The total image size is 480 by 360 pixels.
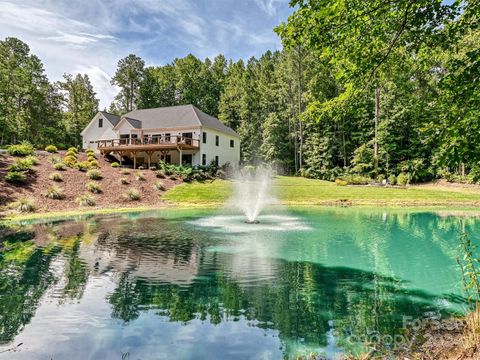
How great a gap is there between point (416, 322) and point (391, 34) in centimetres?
581

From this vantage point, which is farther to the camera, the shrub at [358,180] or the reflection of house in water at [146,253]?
the shrub at [358,180]

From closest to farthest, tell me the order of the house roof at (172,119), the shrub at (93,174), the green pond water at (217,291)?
1. the green pond water at (217,291)
2. the shrub at (93,174)
3. the house roof at (172,119)

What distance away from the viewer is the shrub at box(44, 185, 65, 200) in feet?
76.3

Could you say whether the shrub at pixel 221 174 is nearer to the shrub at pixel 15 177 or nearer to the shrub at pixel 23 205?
the shrub at pixel 15 177

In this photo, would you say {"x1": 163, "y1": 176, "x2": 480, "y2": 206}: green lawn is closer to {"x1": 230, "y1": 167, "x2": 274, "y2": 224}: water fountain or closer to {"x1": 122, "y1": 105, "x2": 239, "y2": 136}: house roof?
{"x1": 230, "y1": 167, "x2": 274, "y2": 224}: water fountain

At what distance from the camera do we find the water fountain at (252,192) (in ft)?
78.4

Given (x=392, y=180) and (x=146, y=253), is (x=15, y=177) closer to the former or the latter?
(x=146, y=253)

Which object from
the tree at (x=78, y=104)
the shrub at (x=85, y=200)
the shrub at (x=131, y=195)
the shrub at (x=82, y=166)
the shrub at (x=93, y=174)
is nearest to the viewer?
the shrub at (x=85, y=200)

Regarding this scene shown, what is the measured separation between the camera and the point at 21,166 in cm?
2611

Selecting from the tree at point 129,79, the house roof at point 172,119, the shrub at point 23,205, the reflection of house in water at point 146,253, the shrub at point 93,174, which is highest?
the tree at point 129,79

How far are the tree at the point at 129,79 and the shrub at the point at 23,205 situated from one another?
45821 mm

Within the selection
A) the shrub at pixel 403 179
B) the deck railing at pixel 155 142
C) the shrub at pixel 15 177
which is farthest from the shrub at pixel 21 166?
the shrub at pixel 403 179

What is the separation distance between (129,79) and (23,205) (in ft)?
155

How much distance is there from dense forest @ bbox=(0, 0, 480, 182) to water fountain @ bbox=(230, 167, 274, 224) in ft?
22.8
